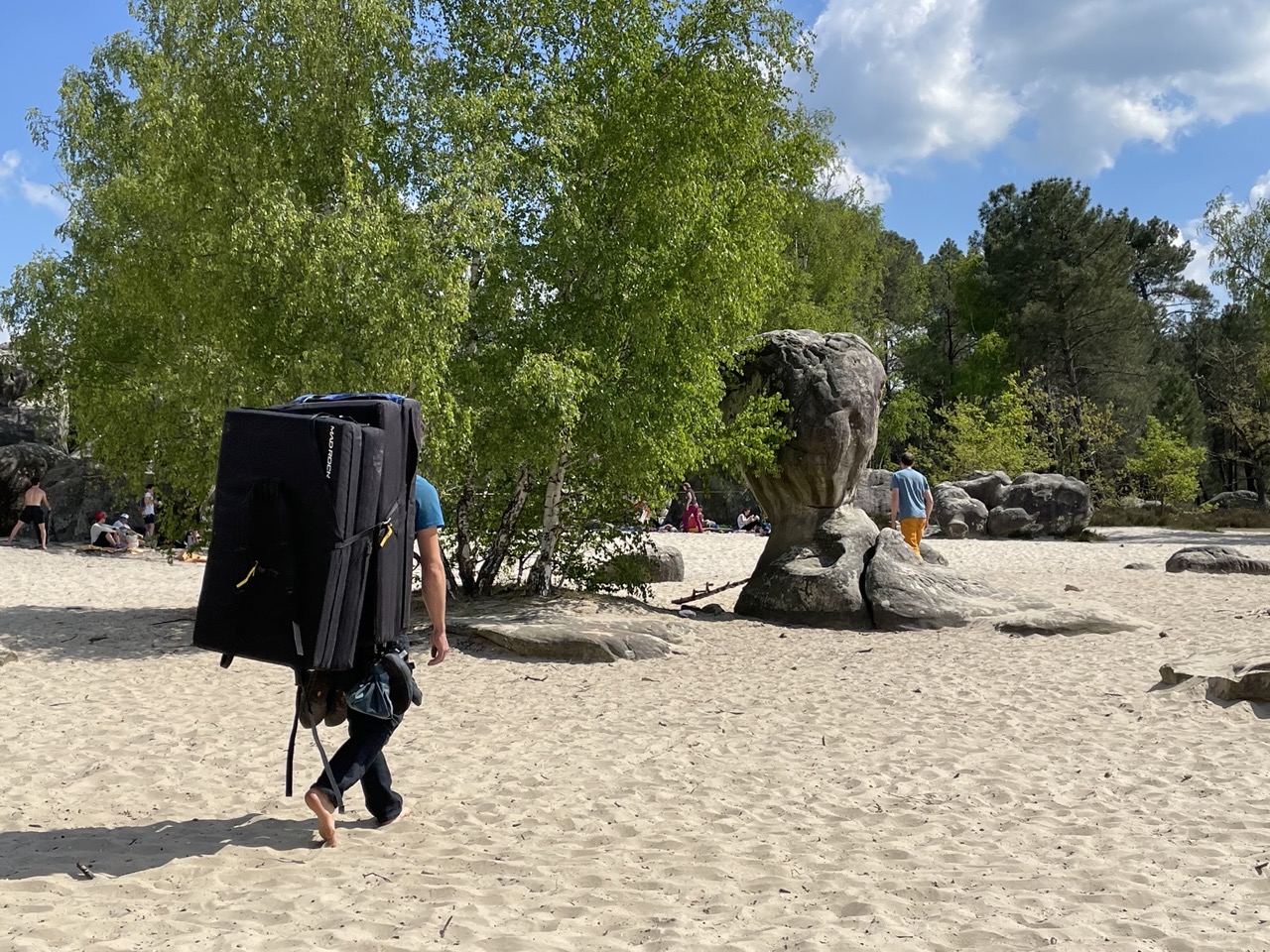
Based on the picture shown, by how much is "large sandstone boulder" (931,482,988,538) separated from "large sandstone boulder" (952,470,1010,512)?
772 millimetres

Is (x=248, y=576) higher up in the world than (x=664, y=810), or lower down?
higher up

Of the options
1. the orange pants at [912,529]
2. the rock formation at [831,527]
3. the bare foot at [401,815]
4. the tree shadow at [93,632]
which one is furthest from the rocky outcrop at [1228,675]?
the tree shadow at [93,632]

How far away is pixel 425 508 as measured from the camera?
5000 millimetres

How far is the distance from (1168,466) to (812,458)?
2505cm

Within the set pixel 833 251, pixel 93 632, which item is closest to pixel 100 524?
pixel 93 632

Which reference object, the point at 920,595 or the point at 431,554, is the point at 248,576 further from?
the point at 920,595

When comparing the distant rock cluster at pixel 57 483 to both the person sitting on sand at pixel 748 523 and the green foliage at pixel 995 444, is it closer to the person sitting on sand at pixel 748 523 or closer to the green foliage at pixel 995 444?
the person sitting on sand at pixel 748 523

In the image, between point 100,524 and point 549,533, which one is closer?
point 549,533

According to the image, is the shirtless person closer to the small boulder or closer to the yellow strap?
the yellow strap

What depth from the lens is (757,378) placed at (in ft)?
48.2

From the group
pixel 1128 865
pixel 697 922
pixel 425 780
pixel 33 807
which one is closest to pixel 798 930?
pixel 697 922

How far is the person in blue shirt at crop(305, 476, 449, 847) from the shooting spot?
15.7 feet

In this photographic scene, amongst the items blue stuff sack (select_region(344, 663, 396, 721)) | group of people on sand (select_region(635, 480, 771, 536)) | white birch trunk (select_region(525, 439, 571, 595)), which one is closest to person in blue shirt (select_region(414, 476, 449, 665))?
blue stuff sack (select_region(344, 663, 396, 721))

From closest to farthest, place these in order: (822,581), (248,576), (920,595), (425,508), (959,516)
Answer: (248,576) < (425,508) < (920,595) < (822,581) < (959,516)
